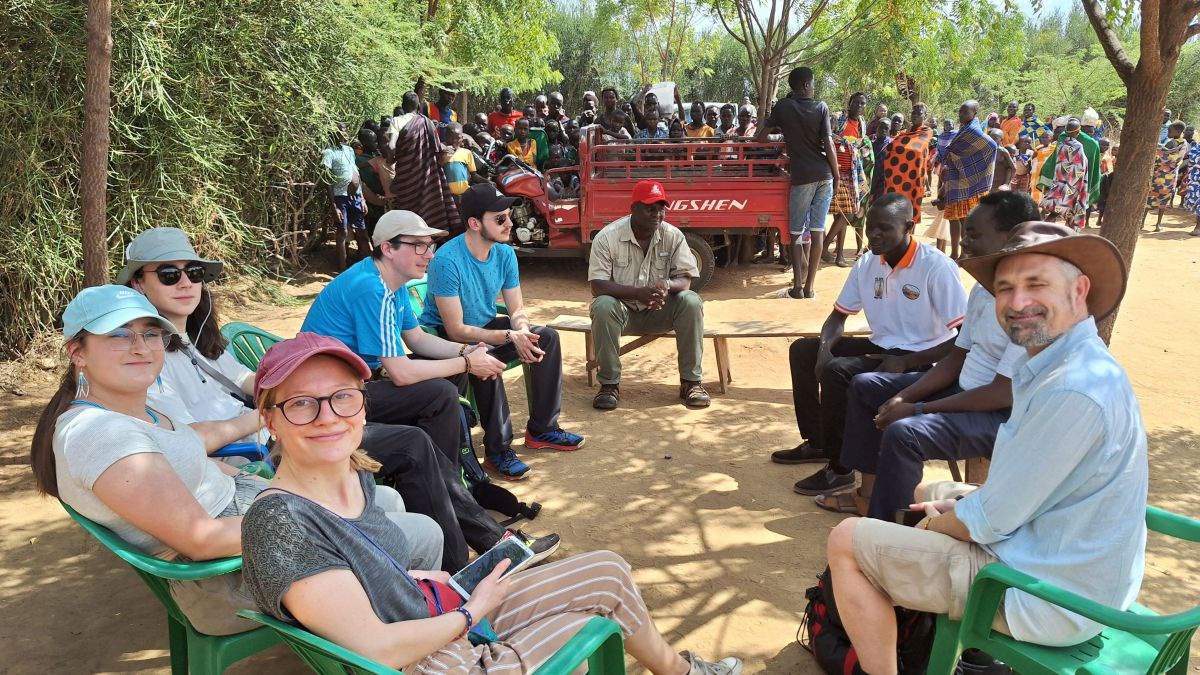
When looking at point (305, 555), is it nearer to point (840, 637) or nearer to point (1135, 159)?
point (840, 637)

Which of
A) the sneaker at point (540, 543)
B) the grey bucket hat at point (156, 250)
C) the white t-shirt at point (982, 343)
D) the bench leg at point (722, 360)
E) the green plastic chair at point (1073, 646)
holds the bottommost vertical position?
the sneaker at point (540, 543)

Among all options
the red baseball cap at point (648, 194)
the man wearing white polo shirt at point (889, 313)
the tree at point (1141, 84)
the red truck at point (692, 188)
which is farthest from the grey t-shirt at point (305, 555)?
the red truck at point (692, 188)

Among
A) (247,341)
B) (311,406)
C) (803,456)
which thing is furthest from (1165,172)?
(311,406)

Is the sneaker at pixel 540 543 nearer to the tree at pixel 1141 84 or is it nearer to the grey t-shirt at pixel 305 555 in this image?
the grey t-shirt at pixel 305 555

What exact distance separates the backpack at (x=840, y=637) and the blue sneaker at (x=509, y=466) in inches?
72.6

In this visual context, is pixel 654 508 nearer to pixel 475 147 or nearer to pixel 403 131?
pixel 403 131

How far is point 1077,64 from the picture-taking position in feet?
111

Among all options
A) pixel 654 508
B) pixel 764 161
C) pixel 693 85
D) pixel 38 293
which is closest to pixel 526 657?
pixel 654 508

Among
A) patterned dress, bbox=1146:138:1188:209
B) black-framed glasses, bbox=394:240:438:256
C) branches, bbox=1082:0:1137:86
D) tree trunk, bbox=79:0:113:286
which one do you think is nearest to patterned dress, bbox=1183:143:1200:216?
patterned dress, bbox=1146:138:1188:209

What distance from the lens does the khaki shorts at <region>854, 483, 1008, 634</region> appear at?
2.22 metres

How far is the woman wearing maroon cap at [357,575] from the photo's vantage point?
1.72m

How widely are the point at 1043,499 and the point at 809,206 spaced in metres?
6.37

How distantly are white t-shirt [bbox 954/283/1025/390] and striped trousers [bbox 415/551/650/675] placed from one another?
189cm

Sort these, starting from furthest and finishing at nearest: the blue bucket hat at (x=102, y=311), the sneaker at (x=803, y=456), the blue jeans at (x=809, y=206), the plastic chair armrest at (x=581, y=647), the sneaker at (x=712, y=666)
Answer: the blue jeans at (x=809, y=206) → the sneaker at (x=803, y=456) → the sneaker at (x=712, y=666) → the blue bucket hat at (x=102, y=311) → the plastic chair armrest at (x=581, y=647)
